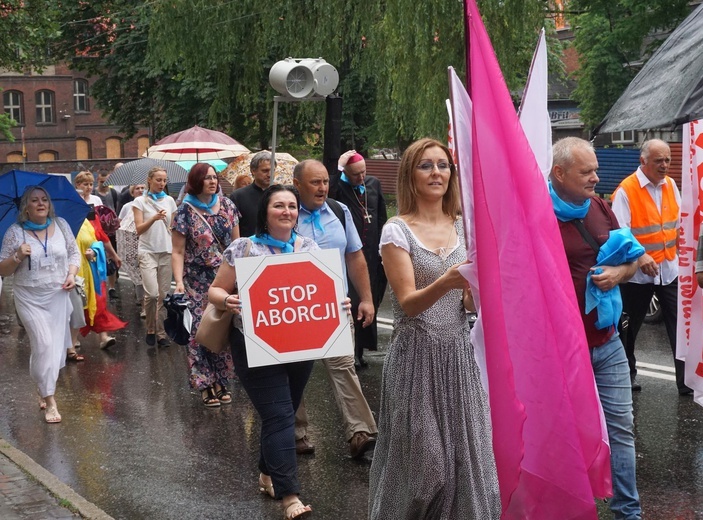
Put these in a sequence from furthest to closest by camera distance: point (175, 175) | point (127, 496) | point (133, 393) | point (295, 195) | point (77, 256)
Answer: point (175, 175) → point (133, 393) → point (77, 256) → point (127, 496) → point (295, 195)

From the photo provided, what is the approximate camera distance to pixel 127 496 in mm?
6945

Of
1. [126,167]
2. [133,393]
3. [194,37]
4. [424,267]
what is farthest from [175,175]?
[424,267]

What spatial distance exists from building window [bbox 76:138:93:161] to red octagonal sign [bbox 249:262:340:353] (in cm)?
6956

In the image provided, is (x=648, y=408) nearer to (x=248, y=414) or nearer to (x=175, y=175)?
(x=248, y=414)

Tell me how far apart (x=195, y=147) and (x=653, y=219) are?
11.9 meters

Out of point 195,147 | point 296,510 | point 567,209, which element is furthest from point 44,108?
point 567,209

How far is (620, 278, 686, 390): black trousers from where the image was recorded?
9.08m

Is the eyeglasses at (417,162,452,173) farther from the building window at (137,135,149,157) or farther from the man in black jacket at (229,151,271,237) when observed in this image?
the building window at (137,135,149,157)

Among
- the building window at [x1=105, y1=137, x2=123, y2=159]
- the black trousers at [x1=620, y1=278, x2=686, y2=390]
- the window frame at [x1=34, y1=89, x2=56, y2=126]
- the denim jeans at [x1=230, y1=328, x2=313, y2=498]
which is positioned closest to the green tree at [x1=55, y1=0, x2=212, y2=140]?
the black trousers at [x1=620, y1=278, x2=686, y2=390]

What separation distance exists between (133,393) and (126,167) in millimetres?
8158

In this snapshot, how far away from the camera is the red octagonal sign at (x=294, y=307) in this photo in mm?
6086

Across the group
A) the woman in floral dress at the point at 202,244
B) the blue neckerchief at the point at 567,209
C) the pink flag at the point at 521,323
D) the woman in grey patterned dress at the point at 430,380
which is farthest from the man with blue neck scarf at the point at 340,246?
the pink flag at the point at 521,323

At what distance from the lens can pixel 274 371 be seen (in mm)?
6238

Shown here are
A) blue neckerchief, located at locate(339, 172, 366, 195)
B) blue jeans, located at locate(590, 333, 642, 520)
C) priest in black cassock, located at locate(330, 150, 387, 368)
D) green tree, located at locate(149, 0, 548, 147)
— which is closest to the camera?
blue jeans, located at locate(590, 333, 642, 520)
